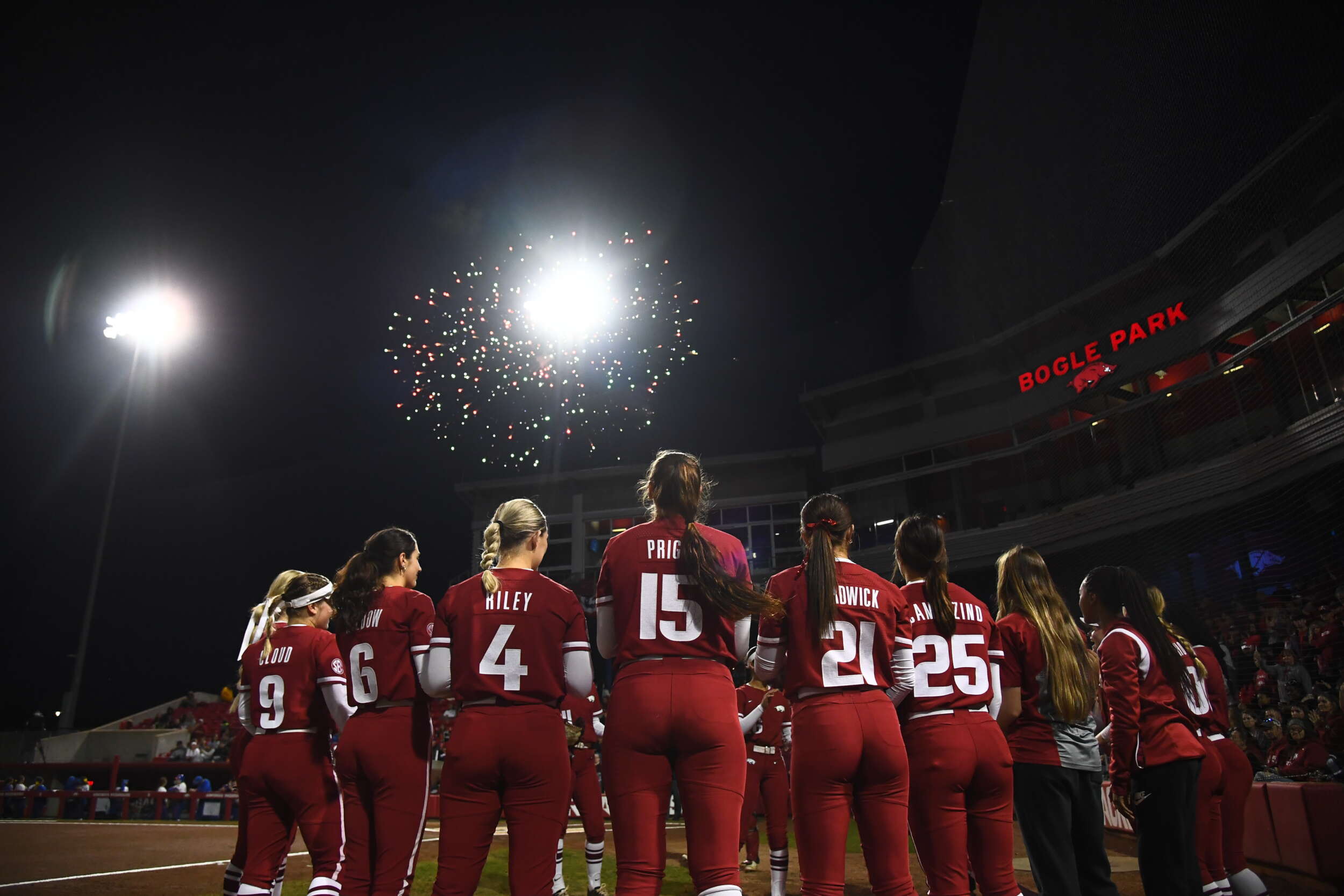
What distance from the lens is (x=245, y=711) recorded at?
4742 millimetres

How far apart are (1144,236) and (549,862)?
84.5 feet

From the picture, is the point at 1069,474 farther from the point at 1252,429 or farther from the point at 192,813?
the point at 192,813

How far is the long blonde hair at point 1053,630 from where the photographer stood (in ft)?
13.5

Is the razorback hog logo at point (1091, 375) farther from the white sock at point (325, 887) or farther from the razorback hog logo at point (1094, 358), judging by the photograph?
the white sock at point (325, 887)

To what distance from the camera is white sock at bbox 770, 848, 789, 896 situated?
6375 millimetres

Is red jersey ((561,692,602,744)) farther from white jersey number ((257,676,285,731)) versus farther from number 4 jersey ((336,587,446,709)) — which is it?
number 4 jersey ((336,587,446,709))

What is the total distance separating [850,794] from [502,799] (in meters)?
1.47

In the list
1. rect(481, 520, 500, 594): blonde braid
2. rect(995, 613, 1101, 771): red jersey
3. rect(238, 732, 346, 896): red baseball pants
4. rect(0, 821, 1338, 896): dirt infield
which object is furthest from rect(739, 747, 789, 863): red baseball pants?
rect(481, 520, 500, 594): blonde braid

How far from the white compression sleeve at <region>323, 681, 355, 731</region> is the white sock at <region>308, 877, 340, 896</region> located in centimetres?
77

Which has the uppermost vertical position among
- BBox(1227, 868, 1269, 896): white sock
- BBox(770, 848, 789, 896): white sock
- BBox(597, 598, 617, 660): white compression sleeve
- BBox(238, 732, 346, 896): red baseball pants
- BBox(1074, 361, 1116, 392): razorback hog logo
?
BBox(1074, 361, 1116, 392): razorback hog logo

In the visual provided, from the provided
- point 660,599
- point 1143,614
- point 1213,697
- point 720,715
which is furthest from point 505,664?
point 1213,697

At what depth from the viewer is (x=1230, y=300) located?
20.1m

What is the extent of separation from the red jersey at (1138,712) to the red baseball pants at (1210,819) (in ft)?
1.15

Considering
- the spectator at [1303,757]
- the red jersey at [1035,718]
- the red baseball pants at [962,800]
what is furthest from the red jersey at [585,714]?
the spectator at [1303,757]
